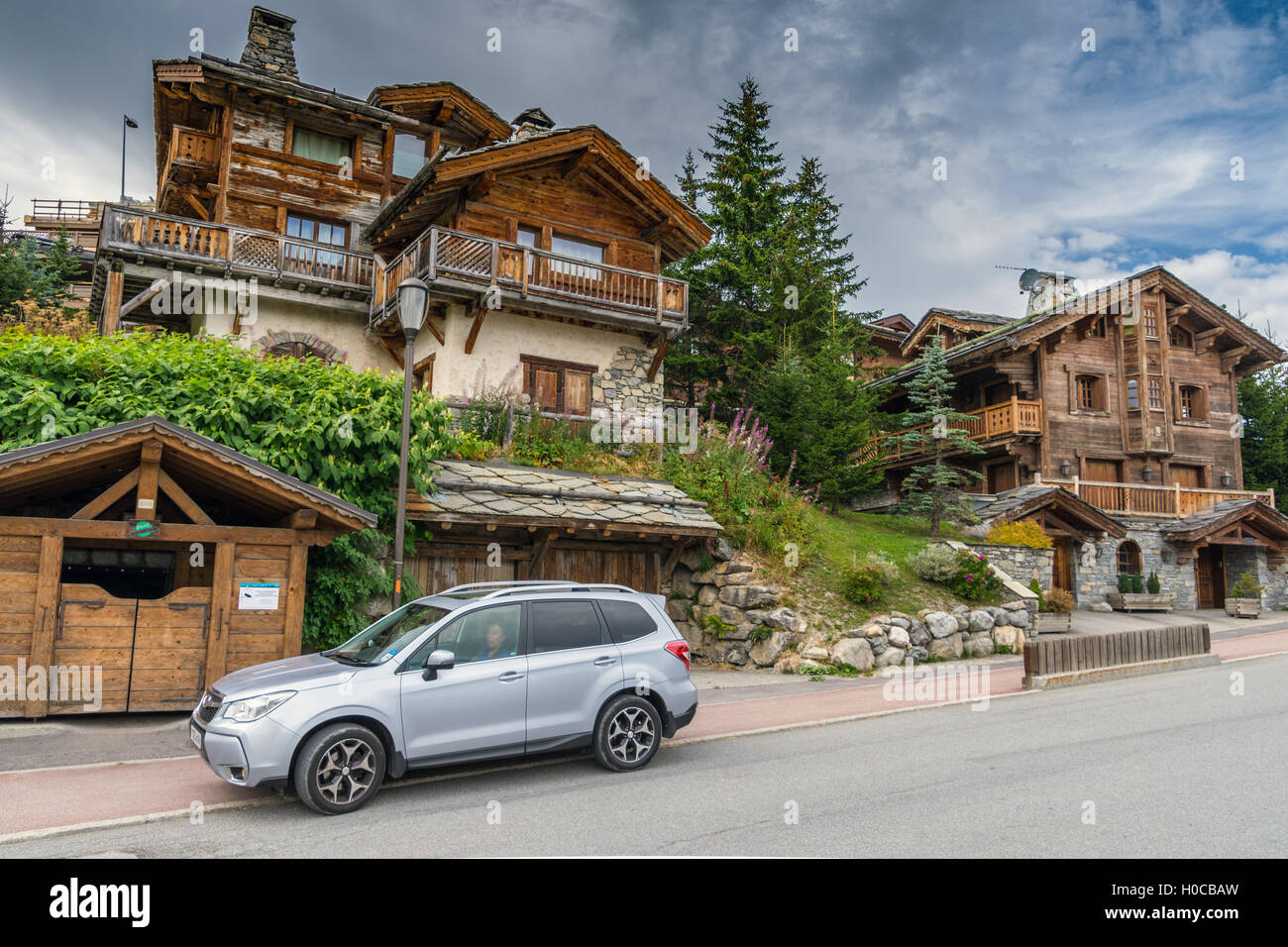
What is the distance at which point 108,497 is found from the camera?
9.51 metres

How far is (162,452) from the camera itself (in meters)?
9.78

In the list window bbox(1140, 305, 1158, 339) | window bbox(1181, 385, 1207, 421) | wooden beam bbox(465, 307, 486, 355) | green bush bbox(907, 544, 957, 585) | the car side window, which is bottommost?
the car side window

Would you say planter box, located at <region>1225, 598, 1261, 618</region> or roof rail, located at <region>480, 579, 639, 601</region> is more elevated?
roof rail, located at <region>480, 579, 639, 601</region>

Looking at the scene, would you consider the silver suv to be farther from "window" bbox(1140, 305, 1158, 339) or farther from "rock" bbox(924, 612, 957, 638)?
"window" bbox(1140, 305, 1158, 339)

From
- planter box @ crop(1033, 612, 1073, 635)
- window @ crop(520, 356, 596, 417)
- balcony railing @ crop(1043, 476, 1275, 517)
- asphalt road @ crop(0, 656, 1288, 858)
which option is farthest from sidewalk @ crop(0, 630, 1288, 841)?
balcony railing @ crop(1043, 476, 1275, 517)

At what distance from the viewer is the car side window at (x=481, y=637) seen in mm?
7452

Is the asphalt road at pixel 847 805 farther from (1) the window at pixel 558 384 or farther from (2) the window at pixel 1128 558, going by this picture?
(2) the window at pixel 1128 558

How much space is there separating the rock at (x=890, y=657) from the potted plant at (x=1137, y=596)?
15078mm

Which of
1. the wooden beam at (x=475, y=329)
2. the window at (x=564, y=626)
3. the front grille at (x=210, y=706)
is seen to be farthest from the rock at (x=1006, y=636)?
the front grille at (x=210, y=706)

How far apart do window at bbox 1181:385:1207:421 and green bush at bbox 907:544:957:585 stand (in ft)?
70.3

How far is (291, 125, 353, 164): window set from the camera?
81.6 feet
